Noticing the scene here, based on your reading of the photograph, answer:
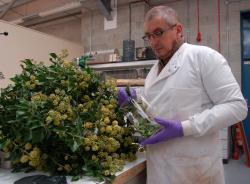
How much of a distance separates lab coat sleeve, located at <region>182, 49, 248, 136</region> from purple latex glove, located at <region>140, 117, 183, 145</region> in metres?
0.03

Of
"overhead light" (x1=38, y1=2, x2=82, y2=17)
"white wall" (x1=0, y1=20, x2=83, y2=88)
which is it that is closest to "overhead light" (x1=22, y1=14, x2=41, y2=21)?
"overhead light" (x1=38, y1=2, x2=82, y2=17)

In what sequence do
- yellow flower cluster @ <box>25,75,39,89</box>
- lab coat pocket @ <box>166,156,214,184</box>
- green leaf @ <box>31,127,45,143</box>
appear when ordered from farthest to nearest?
lab coat pocket @ <box>166,156,214,184</box>
yellow flower cluster @ <box>25,75,39,89</box>
green leaf @ <box>31,127,45,143</box>

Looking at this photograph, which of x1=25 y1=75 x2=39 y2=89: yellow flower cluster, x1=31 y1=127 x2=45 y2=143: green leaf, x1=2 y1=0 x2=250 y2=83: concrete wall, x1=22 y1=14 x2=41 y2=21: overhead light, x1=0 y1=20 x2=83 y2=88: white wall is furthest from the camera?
x1=22 y1=14 x2=41 y2=21: overhead light

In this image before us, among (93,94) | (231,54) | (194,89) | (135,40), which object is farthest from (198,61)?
(135,40)

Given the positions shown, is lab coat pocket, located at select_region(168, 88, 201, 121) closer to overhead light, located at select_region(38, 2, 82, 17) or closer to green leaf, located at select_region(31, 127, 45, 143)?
green leaf, located at select_region(31, 127, 45, 143)

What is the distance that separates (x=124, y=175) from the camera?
96cm

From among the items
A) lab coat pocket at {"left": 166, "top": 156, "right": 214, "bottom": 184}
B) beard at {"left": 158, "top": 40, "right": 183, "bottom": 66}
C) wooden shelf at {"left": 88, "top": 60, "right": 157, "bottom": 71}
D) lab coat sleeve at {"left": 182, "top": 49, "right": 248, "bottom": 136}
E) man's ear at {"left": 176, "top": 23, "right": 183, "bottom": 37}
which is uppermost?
wooden shelf at {"left": 88, "top": 60, "right": 157, "bottom": 71}

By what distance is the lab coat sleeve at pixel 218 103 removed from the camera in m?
1.05

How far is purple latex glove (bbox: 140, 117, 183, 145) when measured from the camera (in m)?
1.05

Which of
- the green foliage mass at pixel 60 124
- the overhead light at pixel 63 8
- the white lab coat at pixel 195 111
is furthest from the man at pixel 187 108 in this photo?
the overhead light at pixel 63 8

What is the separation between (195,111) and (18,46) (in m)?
3.52

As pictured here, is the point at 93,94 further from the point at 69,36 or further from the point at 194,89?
the point at 69,36

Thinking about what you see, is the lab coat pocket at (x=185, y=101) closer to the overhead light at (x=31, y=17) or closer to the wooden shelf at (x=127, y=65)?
the wooden shelf at (x=127, y=65)

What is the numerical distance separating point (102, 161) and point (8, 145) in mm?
338
